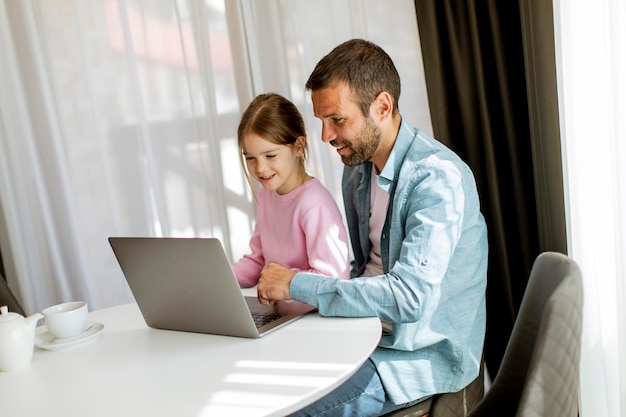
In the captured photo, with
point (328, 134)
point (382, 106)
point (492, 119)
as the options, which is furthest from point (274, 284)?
point (492, 119)

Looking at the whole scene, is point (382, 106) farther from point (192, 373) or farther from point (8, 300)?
point (8, 300)

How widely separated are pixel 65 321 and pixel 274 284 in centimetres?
46

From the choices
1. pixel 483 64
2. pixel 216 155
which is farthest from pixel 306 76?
pixel 483 64

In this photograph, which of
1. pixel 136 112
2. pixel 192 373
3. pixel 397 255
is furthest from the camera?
pixel 136 112

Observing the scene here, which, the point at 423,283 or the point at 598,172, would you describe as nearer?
the point at 423,283

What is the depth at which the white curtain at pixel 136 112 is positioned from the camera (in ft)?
7.99

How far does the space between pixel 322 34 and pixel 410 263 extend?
1429 millimetres

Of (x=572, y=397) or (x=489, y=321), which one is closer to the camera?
(x=572, y=397)

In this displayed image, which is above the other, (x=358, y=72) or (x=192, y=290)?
(x=358, y=72)

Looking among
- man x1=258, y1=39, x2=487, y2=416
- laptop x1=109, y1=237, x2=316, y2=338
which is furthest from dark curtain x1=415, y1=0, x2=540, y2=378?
laptop x1=109, y1=237, x2=316, y2=338

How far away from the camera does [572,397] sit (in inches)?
37.0

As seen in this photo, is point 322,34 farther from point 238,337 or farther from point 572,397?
point 572,397

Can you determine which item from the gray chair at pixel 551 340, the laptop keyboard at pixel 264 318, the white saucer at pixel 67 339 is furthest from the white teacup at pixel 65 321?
the gray chair at pixel 551 340

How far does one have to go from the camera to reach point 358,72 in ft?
5.32
